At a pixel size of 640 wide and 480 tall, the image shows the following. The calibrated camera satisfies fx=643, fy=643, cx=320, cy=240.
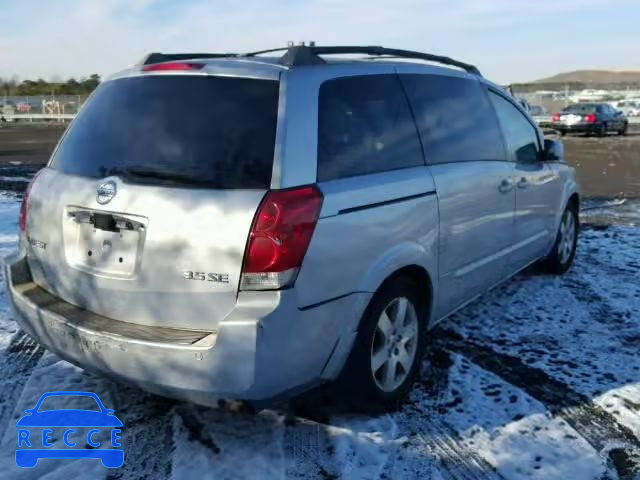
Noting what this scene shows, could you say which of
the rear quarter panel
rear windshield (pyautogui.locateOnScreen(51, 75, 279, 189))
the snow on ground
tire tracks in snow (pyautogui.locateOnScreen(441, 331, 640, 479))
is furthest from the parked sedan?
rear windshield (pyautogui.locateOnScreen(51, 75, 279, 189))

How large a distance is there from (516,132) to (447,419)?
2.59 m

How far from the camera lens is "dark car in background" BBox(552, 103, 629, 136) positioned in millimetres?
28391

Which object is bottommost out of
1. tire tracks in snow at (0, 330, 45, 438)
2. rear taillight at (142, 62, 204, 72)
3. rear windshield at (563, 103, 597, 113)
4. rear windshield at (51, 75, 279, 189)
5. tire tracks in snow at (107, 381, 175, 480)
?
tire tracks in snow at (107, 381, 175, 480)

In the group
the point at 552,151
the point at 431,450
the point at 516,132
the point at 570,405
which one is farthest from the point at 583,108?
the point at 431,450

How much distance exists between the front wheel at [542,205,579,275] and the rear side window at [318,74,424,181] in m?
2.84

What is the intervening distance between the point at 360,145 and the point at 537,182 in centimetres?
250

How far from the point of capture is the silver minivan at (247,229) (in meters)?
2.66

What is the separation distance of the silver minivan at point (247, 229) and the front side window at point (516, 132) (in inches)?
45.8

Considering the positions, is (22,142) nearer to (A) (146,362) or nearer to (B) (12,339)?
(B) (12,339)

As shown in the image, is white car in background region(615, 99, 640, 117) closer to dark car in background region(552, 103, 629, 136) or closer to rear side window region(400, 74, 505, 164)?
dark car in background region(552, 103, 629, 136)

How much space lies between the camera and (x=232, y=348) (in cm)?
260

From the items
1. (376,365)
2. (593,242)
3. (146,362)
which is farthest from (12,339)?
(593,242)

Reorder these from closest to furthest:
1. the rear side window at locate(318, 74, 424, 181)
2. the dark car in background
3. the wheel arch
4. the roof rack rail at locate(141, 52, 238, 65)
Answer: the rear side window at locate(318, 74, 424, 181)
the wheel arch
the roof rack rail at locate(141, 52, 238, 65)
the dark car in background

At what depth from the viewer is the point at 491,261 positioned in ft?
14.7
